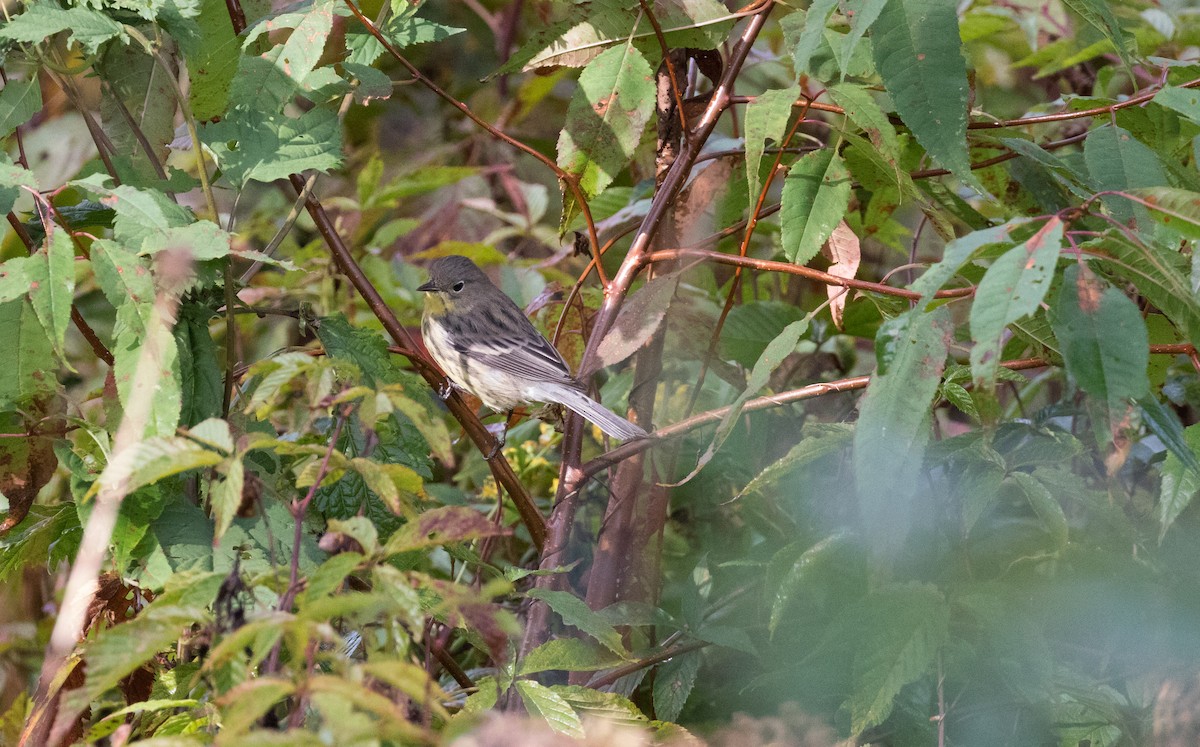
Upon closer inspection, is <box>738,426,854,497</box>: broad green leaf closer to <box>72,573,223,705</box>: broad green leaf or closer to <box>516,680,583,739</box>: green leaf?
<box>516,680,583,739</box>: green leaf

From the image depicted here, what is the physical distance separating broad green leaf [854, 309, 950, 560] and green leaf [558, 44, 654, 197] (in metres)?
0.83

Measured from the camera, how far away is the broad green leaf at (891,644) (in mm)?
1842

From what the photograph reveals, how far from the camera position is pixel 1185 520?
2.22m

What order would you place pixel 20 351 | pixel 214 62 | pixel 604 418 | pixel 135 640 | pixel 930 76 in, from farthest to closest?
1. pixel 604 418
2. pixel 214 62
3. pixel 20 351
4. pixel 930 76
5. pixel 135 640

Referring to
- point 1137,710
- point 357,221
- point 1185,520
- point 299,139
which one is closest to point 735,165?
point 299,139

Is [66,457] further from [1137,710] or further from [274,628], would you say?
[1137,710]

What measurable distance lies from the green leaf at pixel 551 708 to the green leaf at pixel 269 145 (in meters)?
0.96

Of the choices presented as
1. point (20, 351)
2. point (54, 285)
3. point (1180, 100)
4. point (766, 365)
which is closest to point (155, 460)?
point (54, 285)

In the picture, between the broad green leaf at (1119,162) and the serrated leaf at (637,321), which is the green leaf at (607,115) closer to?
the serrated leaf at (637,321)

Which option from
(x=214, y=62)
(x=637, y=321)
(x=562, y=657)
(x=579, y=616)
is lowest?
(x=562, y=657)

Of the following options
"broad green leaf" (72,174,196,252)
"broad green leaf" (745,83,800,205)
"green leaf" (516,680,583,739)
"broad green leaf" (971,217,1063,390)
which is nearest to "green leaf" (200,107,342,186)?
"broad green leaf" (72,174,196,252)

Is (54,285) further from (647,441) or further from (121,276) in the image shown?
(647,441)

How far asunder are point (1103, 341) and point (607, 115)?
1.08m

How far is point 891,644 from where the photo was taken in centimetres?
192
